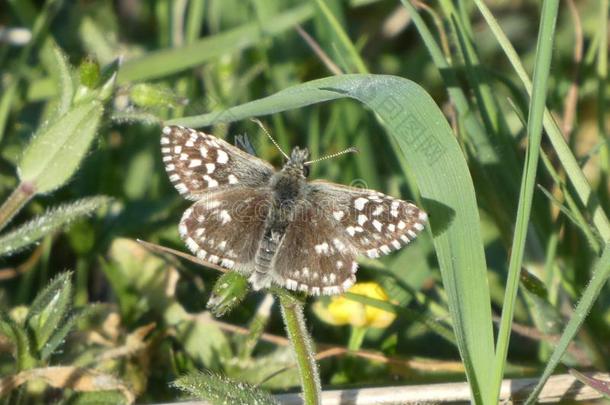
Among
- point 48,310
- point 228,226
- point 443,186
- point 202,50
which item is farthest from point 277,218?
point 202,50

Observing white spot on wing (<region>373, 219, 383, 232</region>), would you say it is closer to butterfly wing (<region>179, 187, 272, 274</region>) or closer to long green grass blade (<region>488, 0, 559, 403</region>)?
butterfly wing (<region>179, 187, 272, 274</region>)

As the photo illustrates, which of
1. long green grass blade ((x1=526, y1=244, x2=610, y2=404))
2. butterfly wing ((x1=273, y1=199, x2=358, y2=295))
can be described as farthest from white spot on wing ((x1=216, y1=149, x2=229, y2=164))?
long green grass blade ((x1=526, y1=244, x2=610, y2=404))

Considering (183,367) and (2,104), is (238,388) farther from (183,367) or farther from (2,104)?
(2,104)

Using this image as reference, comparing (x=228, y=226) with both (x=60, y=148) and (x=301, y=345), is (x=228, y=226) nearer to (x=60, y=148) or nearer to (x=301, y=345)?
(x=301, y=345)

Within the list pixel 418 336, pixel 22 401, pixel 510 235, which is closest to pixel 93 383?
pixel 22 401

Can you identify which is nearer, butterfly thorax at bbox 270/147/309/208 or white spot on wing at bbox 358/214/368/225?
white spot on wing at bbox 358/214/368/225

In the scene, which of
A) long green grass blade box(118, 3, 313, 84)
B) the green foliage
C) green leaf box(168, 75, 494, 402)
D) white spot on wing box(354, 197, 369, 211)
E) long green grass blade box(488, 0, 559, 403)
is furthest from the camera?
long green grass blade box(118, 3, 313, 84)
